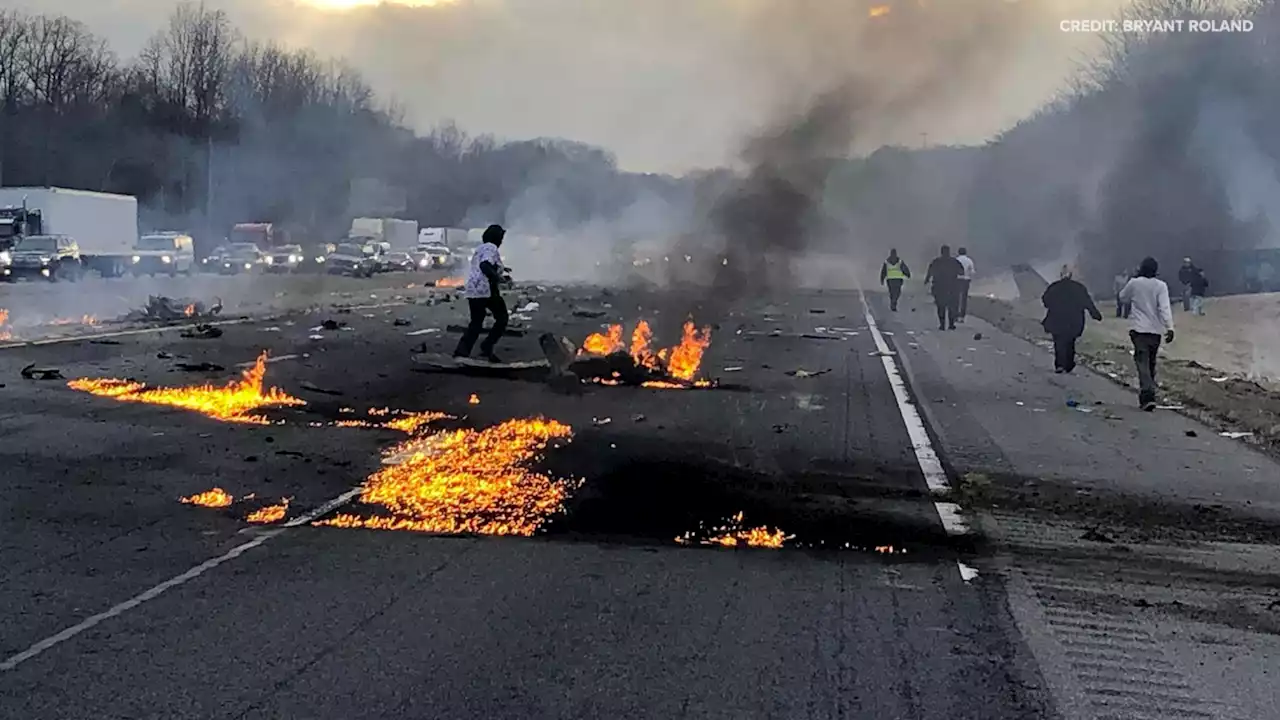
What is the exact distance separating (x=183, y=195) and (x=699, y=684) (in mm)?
64625

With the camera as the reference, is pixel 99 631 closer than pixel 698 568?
Yes

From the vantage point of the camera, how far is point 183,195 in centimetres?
6494

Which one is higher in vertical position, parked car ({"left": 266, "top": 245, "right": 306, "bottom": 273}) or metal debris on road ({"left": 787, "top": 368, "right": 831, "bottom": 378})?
parked car ({"left": 266, "top": 245, "right": 306, "bottom": 273})

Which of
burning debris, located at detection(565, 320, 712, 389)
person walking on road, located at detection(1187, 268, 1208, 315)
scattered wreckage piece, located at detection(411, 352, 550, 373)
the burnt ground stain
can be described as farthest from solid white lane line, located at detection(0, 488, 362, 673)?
person walking on road, located at detection(1187, 268, 1208, 315)

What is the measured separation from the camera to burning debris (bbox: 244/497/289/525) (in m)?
7.99

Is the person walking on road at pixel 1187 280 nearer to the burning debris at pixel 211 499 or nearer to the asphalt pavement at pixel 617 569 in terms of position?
the asphalt pavement at pixel 617 569

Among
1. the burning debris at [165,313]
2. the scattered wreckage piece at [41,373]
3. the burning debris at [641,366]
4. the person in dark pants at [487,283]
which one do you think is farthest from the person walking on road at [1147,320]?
the burning debris at [165,313]

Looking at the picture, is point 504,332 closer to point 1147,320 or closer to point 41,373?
point 41,373

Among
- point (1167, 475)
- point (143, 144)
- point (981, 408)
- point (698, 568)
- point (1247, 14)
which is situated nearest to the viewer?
point (698, 568)

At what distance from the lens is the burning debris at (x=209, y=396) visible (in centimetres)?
1269

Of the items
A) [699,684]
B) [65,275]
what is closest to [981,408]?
[699,684]

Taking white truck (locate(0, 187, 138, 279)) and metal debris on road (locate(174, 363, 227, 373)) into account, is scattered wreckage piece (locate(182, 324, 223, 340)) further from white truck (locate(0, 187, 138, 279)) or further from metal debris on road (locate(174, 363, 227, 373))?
white truck (locate(0, 187, 138, 279))

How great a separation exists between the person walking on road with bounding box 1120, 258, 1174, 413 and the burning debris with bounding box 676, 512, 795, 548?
29.4ft

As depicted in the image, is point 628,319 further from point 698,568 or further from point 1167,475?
point 698,568
